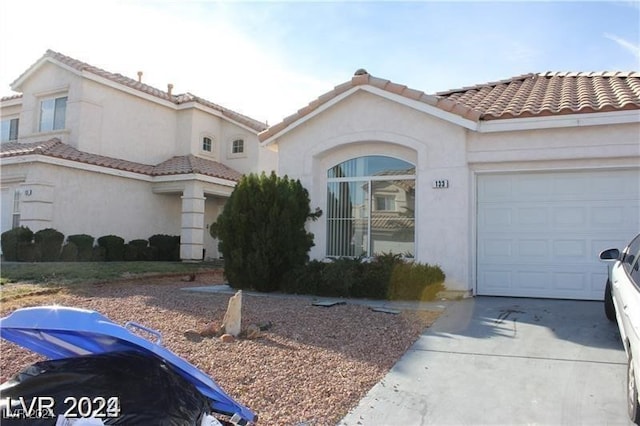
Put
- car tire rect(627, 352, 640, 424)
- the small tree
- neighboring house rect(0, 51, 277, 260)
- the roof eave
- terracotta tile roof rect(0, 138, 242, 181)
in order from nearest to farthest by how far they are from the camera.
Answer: car tire rect(627, 352, 640, 424) → the roof eave → the small tree → terracotta tile roof rect(0, 138, 242, 181) → neighboring house rect(0, 51, 277, 260)

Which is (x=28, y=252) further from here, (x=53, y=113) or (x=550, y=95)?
(x=550, y=95)

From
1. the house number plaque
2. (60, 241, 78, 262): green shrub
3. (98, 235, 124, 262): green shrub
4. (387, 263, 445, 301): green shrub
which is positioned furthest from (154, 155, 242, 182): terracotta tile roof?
(387, 263, 445, 301): green shrub

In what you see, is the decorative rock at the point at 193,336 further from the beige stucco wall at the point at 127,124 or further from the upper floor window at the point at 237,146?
the upper floor window at the point at 237,146

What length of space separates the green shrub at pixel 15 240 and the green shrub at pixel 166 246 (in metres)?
4.47

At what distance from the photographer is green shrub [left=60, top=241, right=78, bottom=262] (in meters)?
16.4

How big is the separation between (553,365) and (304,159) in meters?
7.41

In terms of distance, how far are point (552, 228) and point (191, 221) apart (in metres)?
13.3

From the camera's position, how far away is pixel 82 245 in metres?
16.9

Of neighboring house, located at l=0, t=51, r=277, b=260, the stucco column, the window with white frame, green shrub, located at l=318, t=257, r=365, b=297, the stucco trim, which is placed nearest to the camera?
the stucco trim

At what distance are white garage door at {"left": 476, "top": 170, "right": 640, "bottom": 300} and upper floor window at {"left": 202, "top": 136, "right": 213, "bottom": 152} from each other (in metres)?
15.1

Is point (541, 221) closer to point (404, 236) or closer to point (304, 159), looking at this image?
point (404, 236)

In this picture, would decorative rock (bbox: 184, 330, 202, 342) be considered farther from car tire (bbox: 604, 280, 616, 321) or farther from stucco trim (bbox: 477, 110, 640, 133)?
stucco trim (bbox: 477, 110, 640, 133)

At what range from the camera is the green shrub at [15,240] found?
15.8 meters

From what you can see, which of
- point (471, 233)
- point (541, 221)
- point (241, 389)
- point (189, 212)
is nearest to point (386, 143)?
point (471, 233)
